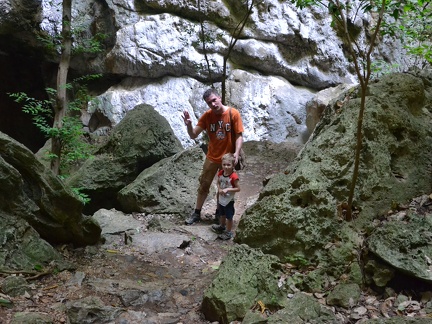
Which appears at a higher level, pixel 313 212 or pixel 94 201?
pixel 313 212

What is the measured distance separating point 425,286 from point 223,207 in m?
3.00

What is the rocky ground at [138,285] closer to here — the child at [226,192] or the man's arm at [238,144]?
the child at [226,192]

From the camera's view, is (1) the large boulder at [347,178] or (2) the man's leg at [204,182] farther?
(2) the man's leg at [204,182]

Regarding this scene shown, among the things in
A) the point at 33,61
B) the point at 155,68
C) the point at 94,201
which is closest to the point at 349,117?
the point at 94,201

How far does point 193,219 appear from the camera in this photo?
247 inches

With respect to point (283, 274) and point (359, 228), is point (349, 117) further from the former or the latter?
point (283, 274)

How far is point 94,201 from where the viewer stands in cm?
721

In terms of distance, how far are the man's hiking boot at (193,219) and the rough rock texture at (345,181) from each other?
7.73ft

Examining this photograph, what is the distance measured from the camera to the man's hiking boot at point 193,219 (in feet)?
20.5

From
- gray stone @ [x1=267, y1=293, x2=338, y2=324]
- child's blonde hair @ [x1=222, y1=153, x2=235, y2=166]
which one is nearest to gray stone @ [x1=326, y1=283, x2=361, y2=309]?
gray stone @ [x1=267, y1=293, x2=338, y2=324]

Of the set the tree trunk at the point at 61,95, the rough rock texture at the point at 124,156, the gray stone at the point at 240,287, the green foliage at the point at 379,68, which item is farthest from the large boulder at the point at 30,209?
the green foliage at the point at 379,68

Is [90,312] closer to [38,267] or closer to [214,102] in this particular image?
[38,267]

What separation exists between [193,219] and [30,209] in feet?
9.56

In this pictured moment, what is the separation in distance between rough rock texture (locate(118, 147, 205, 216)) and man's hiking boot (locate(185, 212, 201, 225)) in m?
0.43
